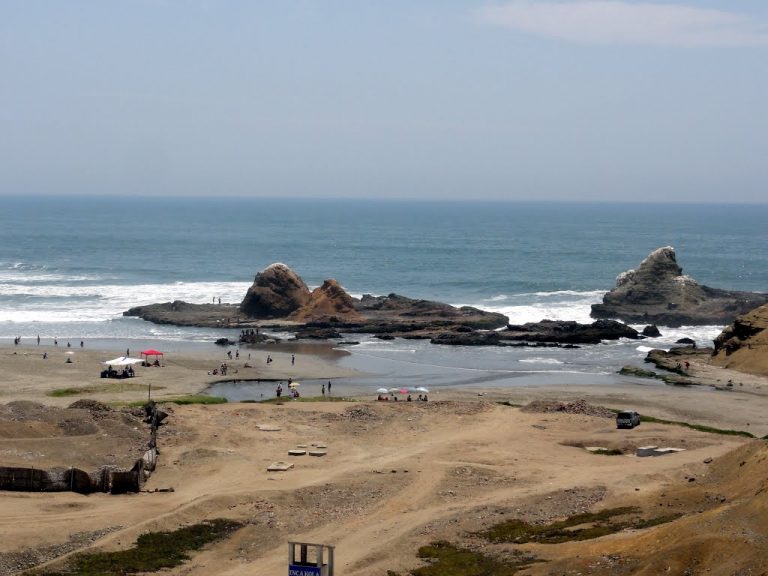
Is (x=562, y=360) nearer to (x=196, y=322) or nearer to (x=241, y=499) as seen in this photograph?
(x=196, y=322)

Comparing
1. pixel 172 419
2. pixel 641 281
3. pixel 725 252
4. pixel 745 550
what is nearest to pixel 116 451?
pixel 172 419

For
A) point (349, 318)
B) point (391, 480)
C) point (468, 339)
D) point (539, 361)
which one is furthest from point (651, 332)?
point (391, 480)

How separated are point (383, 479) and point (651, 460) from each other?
10666 millimetres

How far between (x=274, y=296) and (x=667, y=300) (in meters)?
32.8

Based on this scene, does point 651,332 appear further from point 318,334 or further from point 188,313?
point 188,313

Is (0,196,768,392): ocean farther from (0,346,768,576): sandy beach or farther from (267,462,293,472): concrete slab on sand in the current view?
(267,462,293,472): concrete slab on sand

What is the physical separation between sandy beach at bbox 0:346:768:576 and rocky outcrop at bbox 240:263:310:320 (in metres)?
30.9

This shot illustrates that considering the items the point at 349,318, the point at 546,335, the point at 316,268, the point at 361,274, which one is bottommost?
the point at 546,335

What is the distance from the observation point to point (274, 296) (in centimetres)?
8906

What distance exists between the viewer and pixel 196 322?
87.1 meters

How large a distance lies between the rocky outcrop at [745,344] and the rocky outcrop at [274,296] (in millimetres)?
34043

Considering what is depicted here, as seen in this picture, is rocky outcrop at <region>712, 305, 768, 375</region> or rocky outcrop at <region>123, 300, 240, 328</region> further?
rocky outcrop at <region>123, 300, 240, 328</region>

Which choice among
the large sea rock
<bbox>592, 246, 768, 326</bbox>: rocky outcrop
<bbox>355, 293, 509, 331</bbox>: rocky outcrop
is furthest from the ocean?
<bbox>355, 293, 509, 331</bbox>: rocky outcrop

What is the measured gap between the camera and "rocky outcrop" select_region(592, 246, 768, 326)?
3510 inches
